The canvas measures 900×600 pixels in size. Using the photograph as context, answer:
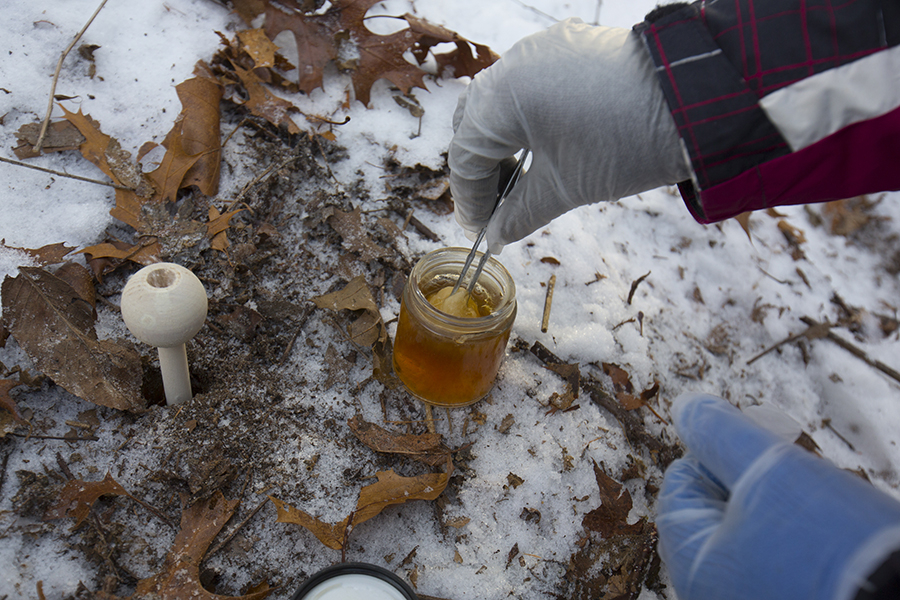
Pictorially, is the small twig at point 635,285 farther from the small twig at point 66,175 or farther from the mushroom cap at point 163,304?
the small twig at point 66,175

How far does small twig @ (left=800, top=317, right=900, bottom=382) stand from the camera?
2686mm

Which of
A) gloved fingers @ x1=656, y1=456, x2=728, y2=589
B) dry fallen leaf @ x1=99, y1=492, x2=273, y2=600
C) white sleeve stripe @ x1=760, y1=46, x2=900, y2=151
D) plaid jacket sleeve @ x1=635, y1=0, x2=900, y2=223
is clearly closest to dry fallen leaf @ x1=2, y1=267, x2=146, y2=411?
dry fallen leaf @ x1=99, y1=492, x2=273, y2=600

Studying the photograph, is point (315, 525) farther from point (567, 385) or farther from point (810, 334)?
point (810, 334)

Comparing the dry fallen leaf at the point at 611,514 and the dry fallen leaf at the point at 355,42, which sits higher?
the dry fallen leaf at the point at 355,42

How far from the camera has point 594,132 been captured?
1.51m

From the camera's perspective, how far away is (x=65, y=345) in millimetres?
1684

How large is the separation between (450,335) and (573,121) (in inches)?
30.0

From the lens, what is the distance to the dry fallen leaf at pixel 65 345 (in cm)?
164

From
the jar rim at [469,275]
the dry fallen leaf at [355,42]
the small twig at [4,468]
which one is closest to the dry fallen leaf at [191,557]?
the small twig at [4,468]

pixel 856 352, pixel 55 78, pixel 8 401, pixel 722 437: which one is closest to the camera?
pixel 722 437

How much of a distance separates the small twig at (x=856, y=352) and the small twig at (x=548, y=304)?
1.42 meters

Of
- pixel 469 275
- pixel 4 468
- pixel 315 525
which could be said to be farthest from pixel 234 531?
pixel 469 275

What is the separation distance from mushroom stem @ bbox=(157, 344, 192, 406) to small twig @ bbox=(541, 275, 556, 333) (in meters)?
1.36

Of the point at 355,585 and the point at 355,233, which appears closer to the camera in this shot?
the point at 355,585
